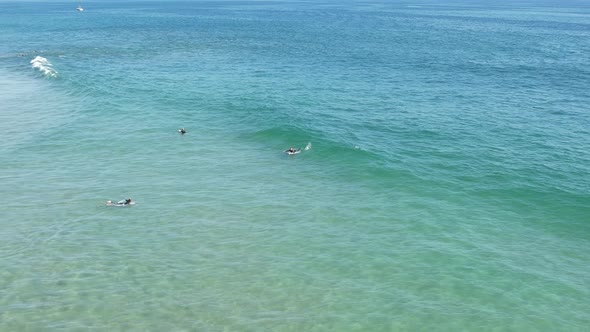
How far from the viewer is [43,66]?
83688 mm

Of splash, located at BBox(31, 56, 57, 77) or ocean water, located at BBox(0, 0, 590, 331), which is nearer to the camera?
ocean water, located at BBox(0, 0, 590, 331)

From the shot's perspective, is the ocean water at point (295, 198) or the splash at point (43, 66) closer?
the ocean water at point (295, 198)

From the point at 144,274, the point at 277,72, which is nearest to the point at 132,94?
the point at 277,72

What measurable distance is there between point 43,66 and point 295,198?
207 ft

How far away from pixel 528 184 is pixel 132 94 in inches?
1971

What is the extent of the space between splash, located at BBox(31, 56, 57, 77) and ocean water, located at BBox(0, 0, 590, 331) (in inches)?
22.4

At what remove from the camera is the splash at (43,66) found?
7846cm

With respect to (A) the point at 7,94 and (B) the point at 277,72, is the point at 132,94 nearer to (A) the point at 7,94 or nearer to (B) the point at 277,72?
Result: (A) the point at 7,94

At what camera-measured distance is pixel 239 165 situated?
45969mm

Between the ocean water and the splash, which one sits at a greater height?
the splash

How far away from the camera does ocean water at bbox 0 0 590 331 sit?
27078 millimetres

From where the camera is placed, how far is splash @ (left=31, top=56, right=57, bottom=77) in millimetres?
78456

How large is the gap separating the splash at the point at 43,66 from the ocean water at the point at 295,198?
0.57 m

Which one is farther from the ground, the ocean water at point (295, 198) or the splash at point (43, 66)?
the splash at point (43, 66)
